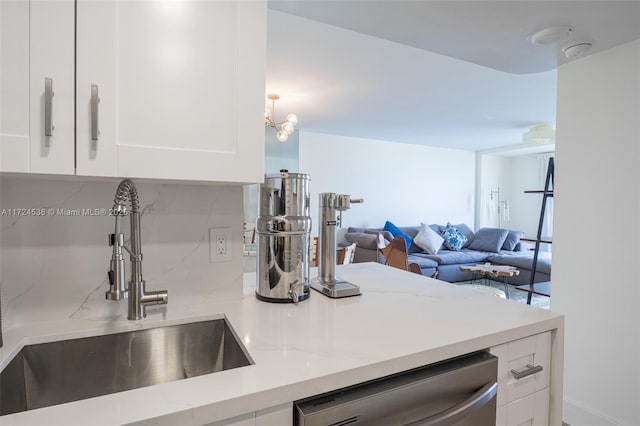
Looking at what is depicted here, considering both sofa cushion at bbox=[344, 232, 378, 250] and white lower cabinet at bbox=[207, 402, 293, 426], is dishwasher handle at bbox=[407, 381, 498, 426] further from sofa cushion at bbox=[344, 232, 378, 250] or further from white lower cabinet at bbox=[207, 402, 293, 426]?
sofa cushion at bbox=[344, 232, 378, 250]

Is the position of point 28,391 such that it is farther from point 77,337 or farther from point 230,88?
point 230,88

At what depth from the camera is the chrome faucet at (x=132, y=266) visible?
90cm

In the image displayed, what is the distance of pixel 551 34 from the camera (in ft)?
5.38

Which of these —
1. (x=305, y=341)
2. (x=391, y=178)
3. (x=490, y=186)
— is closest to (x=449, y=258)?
(x=391, y=178)

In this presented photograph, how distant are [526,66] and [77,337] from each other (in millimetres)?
2586

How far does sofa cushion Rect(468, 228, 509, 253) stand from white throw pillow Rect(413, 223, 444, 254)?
89 cm

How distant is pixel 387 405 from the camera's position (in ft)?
2.64

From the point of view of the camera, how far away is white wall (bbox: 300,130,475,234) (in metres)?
5.54

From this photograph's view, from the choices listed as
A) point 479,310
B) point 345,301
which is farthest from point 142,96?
point 479,310

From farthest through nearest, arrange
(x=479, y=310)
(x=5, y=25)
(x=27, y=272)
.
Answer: (x=479, y=310)
(x=27, y=272)
(x=5, y=25)

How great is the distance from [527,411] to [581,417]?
55.0 inches

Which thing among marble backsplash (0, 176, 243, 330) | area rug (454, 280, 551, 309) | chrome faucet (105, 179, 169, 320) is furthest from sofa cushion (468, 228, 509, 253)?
chrome faucet (105, 179, 169, 320)

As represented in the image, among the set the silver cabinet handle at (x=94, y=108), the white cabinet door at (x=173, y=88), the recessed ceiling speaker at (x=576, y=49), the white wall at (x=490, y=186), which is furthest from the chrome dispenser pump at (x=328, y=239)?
the white wall at (x=490, y=186)

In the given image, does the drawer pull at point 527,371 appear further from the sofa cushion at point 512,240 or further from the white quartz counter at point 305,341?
the sofa cushion at point 512,240
